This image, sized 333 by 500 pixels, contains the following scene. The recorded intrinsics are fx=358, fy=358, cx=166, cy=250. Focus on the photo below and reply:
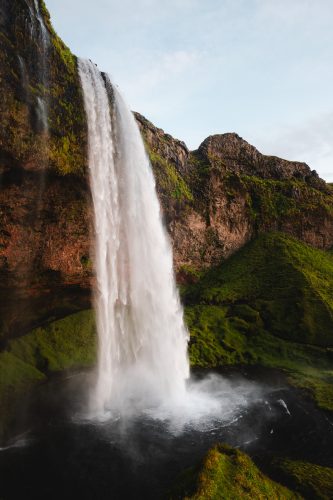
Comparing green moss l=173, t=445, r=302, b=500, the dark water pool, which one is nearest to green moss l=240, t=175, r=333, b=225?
the dark water pool

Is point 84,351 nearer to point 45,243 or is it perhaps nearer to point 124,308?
point 124,308

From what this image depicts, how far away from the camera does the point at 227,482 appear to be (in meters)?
9.62

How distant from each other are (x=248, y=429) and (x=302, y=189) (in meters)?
37.1

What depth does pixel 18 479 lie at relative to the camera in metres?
12.0

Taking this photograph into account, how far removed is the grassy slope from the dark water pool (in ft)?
11.1

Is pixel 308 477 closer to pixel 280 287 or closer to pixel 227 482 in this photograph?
pixel 227 482

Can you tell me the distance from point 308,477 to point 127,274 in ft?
50.4

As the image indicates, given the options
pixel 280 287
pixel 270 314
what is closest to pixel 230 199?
pixel 280 287

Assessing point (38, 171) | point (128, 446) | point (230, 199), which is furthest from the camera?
point (230, 199)

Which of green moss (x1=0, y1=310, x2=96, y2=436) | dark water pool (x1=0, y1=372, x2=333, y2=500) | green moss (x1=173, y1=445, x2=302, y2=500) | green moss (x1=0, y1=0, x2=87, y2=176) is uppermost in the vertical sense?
green moss (x1=0, y1=0, x2=87, y2=176)

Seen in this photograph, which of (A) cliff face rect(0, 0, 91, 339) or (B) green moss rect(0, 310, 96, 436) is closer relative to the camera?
(A) cliff face rect(0, 0, 91, 339)

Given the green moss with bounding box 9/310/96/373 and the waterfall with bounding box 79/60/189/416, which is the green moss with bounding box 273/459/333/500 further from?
the green moss with bounding box 9/310/96/373

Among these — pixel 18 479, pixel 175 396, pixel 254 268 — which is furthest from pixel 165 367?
pixel 254 268

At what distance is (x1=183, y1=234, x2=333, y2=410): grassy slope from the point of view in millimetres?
25203
